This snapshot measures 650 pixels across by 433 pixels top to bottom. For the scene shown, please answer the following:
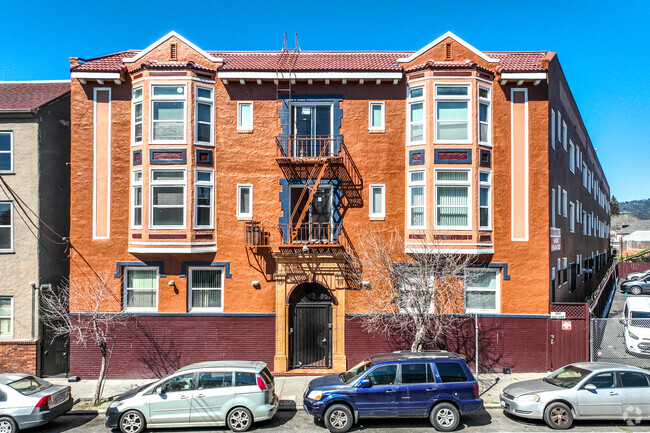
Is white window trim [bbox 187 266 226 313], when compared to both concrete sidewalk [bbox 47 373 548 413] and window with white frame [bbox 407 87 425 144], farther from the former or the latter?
window with white frame [bbox 407 87 425 144]

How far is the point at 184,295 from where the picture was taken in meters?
15.2

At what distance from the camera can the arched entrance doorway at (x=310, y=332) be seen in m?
15.2

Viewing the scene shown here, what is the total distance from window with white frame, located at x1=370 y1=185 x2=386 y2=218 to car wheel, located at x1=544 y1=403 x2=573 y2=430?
7530mm

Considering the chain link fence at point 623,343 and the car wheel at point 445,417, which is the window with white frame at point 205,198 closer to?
the car wheel at point 445,417

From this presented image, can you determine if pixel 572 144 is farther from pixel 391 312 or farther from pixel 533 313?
pixel 391 312

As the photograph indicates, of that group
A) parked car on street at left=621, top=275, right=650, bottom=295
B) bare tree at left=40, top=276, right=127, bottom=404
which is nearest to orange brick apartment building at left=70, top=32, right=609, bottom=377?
bare tree at left=40, top=276, right=127, bottom=404

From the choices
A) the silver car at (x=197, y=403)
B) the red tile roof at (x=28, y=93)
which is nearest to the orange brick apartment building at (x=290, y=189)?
the red tile roof at (x=28, y=93)

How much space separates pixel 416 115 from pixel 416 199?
2988mm

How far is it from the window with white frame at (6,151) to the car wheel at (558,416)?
18.4 meters

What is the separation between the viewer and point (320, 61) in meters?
15.9

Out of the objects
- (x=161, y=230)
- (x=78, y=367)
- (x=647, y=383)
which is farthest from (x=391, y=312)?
(x=78, y=367)

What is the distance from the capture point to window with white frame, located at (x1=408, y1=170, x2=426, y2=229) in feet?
49.6

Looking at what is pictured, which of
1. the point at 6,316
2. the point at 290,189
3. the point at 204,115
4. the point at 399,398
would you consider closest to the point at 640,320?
the point at 399,398

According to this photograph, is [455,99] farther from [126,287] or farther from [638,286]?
[638,286]
